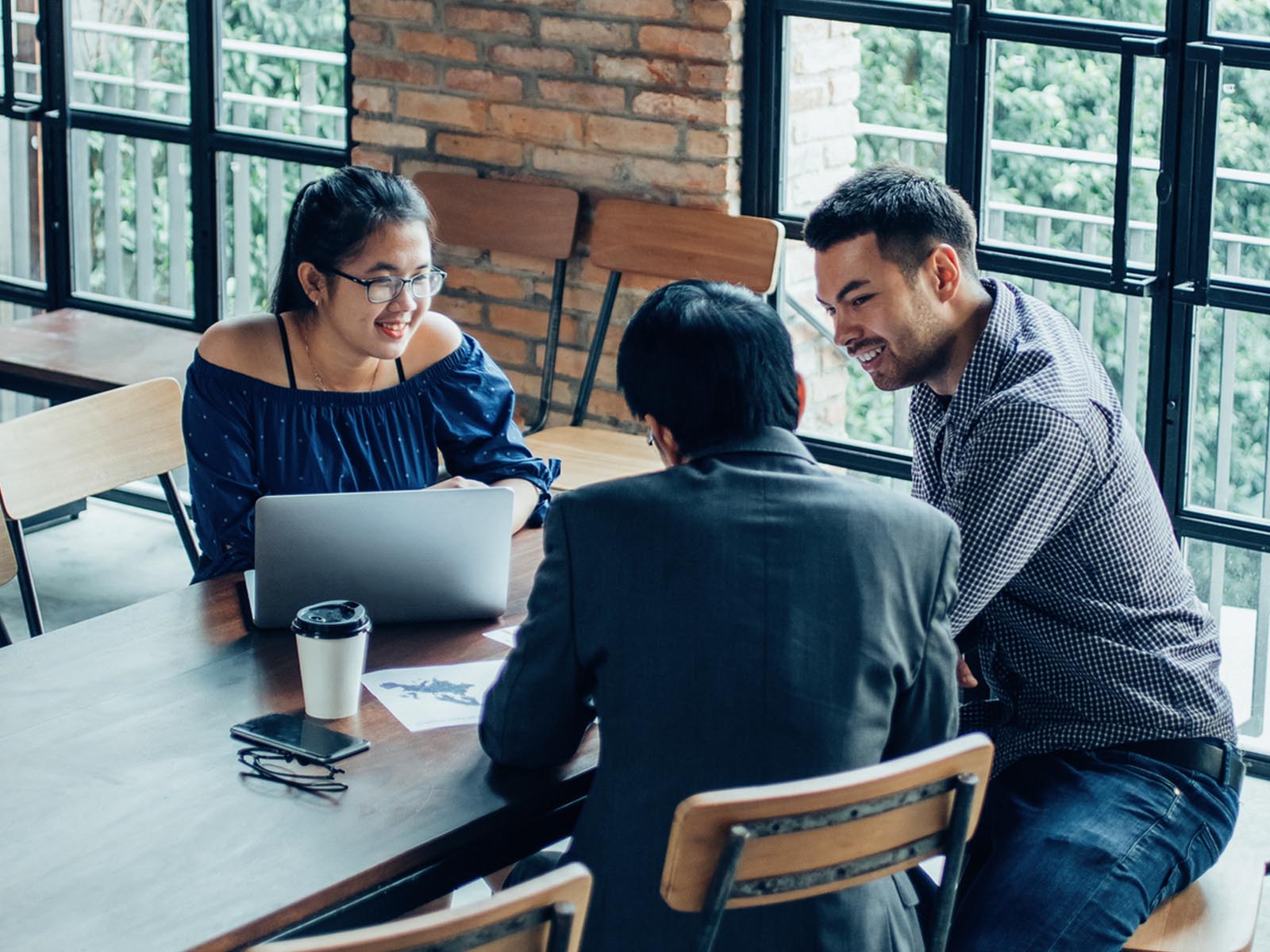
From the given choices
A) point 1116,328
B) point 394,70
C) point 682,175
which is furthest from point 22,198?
point 1116,328

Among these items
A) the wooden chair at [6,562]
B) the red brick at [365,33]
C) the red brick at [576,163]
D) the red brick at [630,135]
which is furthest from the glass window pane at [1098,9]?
the wooden chair at [6,562]

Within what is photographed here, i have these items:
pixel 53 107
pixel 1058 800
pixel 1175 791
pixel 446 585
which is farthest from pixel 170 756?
pixel 53 107

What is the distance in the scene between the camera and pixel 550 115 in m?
3.87

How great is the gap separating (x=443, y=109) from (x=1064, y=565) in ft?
7.69

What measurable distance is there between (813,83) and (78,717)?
2.34m

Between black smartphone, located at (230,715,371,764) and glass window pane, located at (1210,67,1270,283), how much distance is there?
2.11m

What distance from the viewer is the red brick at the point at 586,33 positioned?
147 inches

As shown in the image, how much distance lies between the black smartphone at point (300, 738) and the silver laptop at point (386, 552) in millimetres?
239

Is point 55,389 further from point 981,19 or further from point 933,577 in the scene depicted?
point 933,577

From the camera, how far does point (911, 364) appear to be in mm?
2301

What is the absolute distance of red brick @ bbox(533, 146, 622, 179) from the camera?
12.6 feet

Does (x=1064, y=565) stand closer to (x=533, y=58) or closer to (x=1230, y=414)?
(x=1230, y=414)

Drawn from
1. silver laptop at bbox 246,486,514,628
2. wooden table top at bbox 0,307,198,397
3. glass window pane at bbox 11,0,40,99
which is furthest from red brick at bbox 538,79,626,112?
silver laptop at bbox 246,486,514,628

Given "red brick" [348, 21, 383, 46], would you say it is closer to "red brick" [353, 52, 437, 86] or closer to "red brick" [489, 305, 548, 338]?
"red brick" [353, 52, 437, 86]
